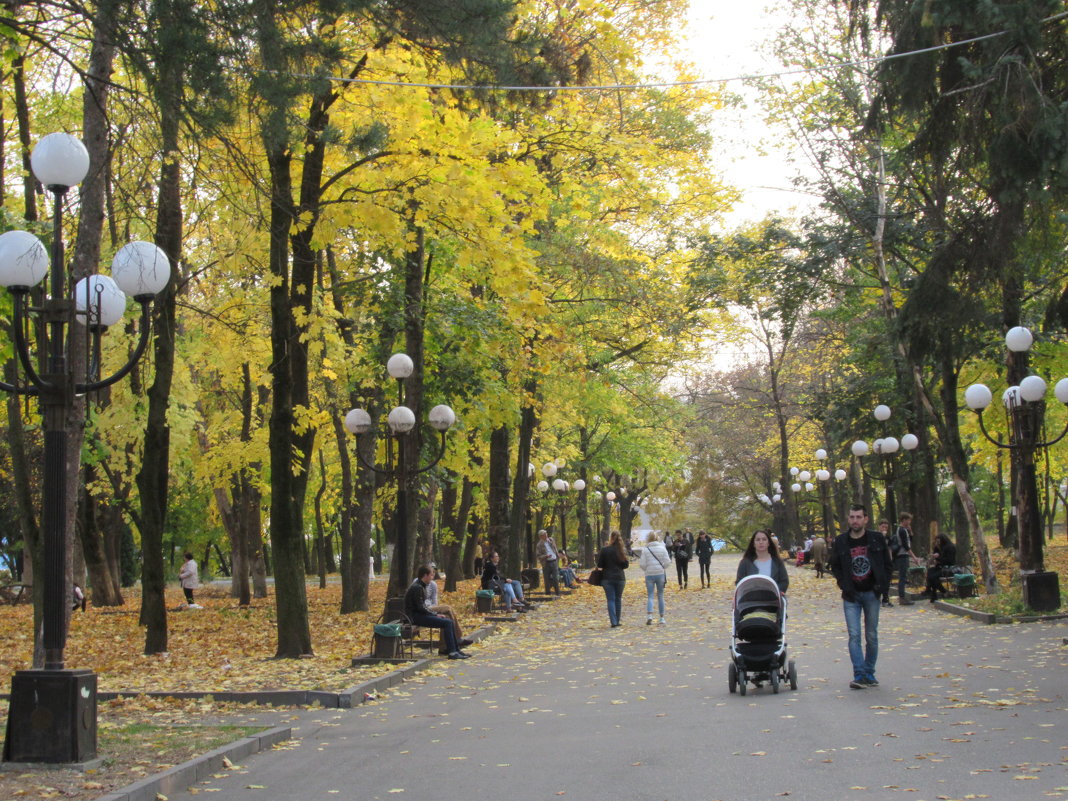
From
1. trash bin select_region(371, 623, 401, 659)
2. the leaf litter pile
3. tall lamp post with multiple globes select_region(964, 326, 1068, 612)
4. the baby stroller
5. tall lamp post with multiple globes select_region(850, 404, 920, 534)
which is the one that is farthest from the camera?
tall lamp post with multiple globes select_region(850, 404, 920, 534)

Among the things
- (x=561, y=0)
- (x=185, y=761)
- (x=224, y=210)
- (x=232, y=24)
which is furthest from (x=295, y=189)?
(x=185, y=761)

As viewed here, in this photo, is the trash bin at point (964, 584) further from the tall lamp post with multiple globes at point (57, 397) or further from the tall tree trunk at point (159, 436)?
the tall lamp post with multiple globes at point (57, 397)

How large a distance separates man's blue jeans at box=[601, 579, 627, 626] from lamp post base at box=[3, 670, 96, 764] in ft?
47.2

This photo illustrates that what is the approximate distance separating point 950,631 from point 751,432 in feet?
164

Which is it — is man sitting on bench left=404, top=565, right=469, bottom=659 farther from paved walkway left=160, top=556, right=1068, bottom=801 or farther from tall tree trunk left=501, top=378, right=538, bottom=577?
tall tree trunk left=501, top=378, right=538, bottom=577

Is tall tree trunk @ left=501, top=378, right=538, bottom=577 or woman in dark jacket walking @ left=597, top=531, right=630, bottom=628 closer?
woman in dark jacket walking @ left=597, top=531, right=630, bottom=628

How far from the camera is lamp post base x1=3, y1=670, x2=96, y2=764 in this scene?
788cm

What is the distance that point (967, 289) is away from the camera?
15.9 metres

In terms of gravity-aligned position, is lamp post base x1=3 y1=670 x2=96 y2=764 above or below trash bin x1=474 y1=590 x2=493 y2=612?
above

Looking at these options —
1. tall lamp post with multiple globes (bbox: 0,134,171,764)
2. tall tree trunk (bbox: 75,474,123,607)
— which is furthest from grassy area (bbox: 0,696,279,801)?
tall tree trunk (bbox: 75,474,123,607)

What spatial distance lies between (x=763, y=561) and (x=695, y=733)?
3.92 metres

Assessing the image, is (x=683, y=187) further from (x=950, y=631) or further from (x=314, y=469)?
(x=314, y=469)

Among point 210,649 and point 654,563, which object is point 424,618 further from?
point 654,563

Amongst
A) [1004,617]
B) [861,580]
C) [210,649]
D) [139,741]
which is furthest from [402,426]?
[1004,617]
